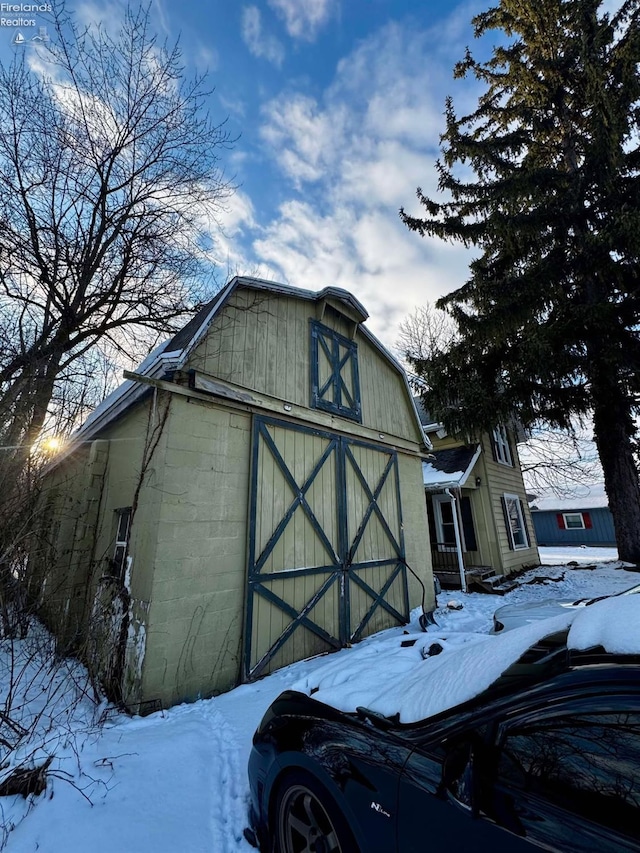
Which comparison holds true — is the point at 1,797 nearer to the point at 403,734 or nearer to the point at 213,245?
the point at 403,734

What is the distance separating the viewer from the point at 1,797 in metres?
2.35

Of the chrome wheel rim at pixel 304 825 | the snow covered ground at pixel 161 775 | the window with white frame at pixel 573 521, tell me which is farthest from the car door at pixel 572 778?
the window with white frame at pixel 573 521

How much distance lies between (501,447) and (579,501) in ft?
51.6

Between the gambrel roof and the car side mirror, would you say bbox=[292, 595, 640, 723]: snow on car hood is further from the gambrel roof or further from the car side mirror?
the gambrel roof

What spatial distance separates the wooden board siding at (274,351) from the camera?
5133 millimetres

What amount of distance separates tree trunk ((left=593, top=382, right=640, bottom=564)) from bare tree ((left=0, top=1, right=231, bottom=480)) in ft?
38.9

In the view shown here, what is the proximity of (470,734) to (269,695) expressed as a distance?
337cm

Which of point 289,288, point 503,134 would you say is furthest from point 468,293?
point 289,288

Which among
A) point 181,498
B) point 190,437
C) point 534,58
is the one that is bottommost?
point 181,498

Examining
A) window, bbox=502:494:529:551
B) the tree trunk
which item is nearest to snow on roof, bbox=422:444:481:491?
window, bbox=502:494:529:551

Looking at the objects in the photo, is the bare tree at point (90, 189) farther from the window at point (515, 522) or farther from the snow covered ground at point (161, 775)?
the window at point (515, 522)

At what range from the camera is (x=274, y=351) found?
19.3ft

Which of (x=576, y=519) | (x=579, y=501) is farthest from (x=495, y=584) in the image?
(x=576, y=519)

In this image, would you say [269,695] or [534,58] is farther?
[534,58]
